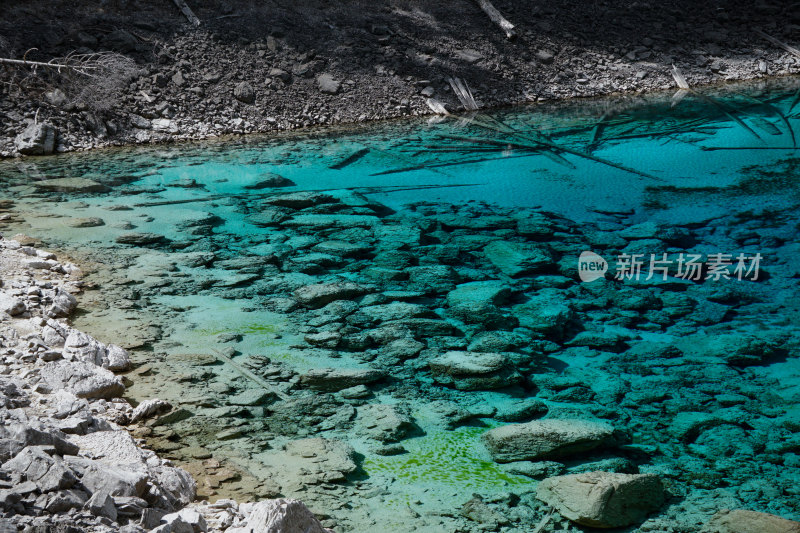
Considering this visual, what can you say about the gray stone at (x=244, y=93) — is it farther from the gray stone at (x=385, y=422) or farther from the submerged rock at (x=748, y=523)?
the submerged rock at (x=748, y=523)

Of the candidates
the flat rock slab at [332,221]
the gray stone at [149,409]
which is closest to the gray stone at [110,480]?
the gray stone at [149,409]

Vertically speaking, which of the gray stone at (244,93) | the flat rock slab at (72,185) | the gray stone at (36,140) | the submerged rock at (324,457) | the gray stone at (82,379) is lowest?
the submerged rock at (324,457)

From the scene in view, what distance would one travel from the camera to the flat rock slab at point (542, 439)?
3.58m

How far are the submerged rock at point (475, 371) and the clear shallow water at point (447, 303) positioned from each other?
64mm

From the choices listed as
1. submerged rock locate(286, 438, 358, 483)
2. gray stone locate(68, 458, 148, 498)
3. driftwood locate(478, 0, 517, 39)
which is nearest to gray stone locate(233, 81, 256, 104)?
driftwood locate(478, 0, 517, 39)

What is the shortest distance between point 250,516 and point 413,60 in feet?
36.9

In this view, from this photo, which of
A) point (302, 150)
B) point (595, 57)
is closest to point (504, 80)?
point (595, 57)

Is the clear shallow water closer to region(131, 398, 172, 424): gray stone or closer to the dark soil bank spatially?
region(131, 398, 172, 424): gray stone

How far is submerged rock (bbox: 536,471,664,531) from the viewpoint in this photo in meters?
3.07

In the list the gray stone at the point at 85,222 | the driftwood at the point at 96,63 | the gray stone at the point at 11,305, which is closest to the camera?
the gray stone at the point at 11,305

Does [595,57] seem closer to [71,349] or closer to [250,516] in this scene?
[71,349]

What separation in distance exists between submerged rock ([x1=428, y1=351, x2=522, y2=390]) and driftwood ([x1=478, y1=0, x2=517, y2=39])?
422 inches

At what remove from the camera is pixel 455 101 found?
12477mm

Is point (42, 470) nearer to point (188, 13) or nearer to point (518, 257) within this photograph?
point (518, 257)
